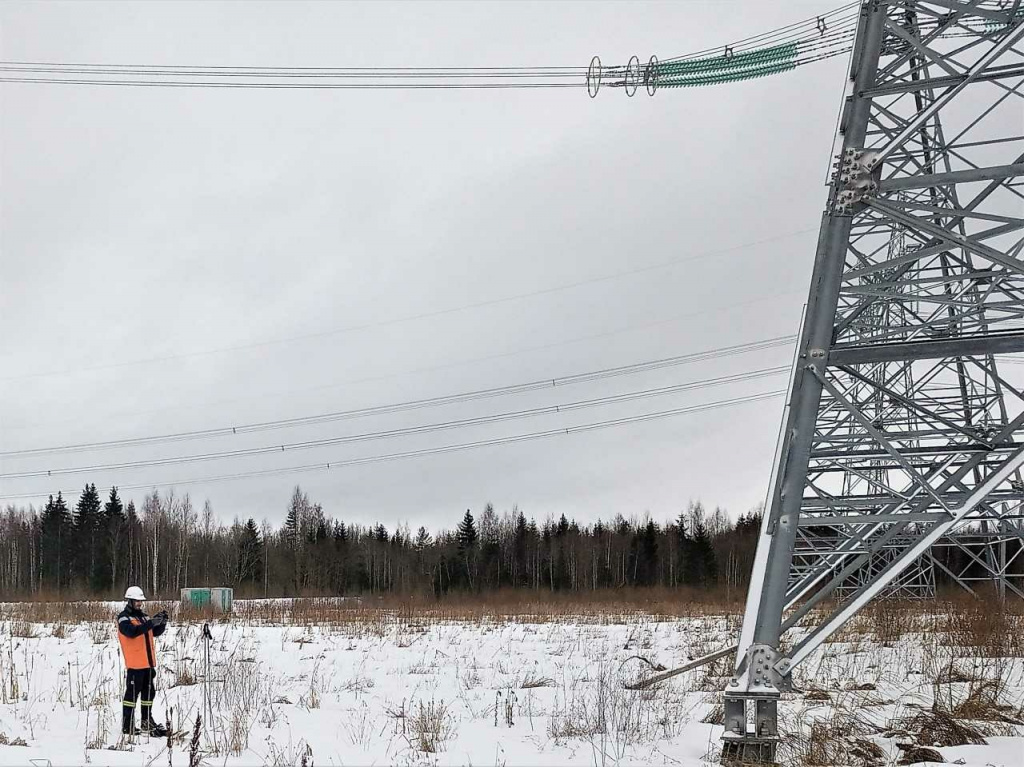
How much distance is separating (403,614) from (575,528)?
171 feet

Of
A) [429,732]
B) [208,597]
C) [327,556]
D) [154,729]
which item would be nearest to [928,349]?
[429,732]

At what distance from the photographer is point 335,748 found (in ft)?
24.8

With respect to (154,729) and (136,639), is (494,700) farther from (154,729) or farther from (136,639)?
(136,639)

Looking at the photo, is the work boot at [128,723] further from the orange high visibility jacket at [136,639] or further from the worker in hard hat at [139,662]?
the orange high visibility jacket at [136,639]

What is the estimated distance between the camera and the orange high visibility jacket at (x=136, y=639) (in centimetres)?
831

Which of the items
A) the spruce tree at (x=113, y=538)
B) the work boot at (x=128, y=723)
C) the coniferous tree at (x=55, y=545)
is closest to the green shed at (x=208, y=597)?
the work boot at (x=128, y=723)

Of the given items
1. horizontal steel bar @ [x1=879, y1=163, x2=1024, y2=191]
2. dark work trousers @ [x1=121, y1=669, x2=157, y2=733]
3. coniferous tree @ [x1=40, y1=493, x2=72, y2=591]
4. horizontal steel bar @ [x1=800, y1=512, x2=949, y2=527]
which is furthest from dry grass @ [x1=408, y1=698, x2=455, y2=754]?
coniferous tree @ [x1=40, y1=493, x2=72, y2=591]

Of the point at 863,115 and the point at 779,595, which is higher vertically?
the point at 863,115

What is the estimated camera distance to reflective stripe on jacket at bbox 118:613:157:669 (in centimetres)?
830

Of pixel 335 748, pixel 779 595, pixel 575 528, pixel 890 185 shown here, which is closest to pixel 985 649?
Result: pixel 779 595

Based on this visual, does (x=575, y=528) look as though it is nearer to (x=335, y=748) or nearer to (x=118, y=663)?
(x=118, y=663)

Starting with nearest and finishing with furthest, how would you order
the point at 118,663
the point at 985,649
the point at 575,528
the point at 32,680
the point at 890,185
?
the point at 890,185
the point at 32,680
the point at 985,649
the point at 118,663
the point at 575,528

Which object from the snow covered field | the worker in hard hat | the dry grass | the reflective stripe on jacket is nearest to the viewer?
the snow covered field

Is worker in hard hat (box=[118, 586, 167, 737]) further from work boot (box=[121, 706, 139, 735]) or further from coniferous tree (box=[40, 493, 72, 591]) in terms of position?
coniferous tree (box=[40, 493, 72, 591])
